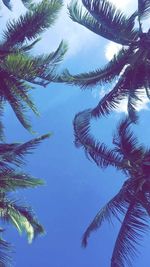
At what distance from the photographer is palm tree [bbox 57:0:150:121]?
52.7 ft

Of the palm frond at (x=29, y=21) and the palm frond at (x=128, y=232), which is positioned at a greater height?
the palm frond at (x=29, y=21)

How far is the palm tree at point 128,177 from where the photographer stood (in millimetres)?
14945

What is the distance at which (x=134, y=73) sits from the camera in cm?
1661

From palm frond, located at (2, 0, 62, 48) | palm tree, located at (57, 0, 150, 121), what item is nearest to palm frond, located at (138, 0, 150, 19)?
palm tree, located at (57, 0, 150, 121)

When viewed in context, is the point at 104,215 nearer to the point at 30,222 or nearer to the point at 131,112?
the point at 30,222

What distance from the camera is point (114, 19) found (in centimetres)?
1611

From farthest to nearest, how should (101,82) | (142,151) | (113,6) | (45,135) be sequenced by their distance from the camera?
(101,82) → (113,6) → (142,151) → (45,135)

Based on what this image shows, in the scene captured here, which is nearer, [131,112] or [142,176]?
[142,176]

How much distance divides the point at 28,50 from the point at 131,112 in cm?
434

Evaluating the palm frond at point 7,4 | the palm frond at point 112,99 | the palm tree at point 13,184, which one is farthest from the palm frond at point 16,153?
the palm frond at point 7,4

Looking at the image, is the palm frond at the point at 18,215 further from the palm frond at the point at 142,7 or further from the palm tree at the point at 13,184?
the palm frond at the point at 142,7

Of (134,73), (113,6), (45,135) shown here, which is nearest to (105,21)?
(113,6)

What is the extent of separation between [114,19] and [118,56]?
46.2 inches

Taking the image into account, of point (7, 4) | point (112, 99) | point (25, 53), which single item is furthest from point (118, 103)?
point (7, 4)
